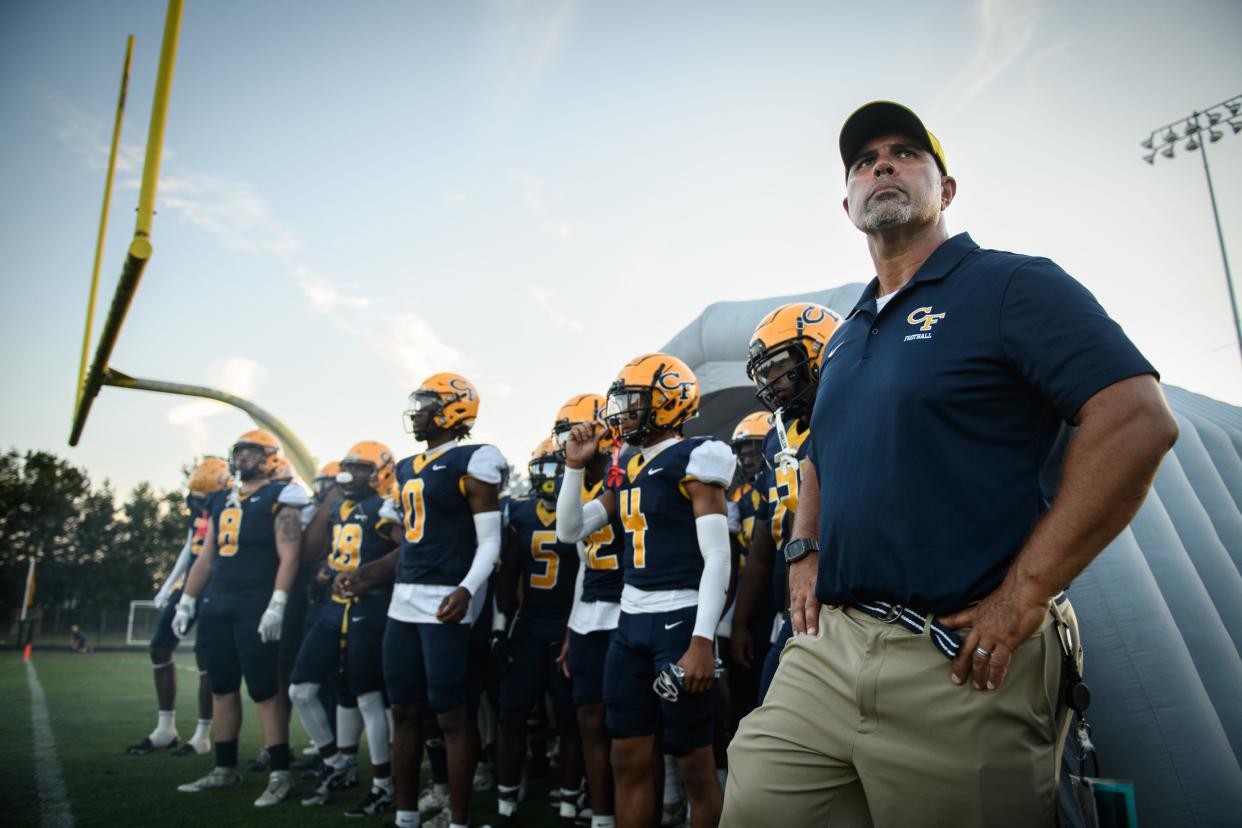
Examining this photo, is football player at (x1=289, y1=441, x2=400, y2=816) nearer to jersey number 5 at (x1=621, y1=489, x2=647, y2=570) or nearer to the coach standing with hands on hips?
jersey number 5 at (x1=621, y1=489, x2=647, y2=570)

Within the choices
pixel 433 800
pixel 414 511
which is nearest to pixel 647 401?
pixel 414 511

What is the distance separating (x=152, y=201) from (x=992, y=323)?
31.4 feet

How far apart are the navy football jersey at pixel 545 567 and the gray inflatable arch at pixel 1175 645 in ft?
11.2

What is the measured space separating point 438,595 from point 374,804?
200cm

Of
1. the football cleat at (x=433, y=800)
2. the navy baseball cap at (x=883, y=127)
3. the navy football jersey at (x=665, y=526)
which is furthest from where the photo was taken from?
the football cleat at (x=433, y=800)

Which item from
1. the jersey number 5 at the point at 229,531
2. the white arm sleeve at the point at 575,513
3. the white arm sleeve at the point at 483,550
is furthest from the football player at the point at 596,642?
the jersey number 5 at the point at 229,531

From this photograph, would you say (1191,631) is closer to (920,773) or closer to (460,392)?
(920,773)

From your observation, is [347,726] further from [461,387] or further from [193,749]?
[461,387]

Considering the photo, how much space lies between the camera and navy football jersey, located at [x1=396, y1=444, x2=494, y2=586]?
16.6 ft

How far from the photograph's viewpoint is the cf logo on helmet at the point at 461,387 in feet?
18.9

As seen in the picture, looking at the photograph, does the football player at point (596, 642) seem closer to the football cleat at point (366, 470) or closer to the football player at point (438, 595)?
the football player at point (438, 595)

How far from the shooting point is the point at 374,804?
18.7ft

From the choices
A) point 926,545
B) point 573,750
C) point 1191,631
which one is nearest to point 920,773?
point 926,545

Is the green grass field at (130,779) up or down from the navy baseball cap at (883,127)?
down
